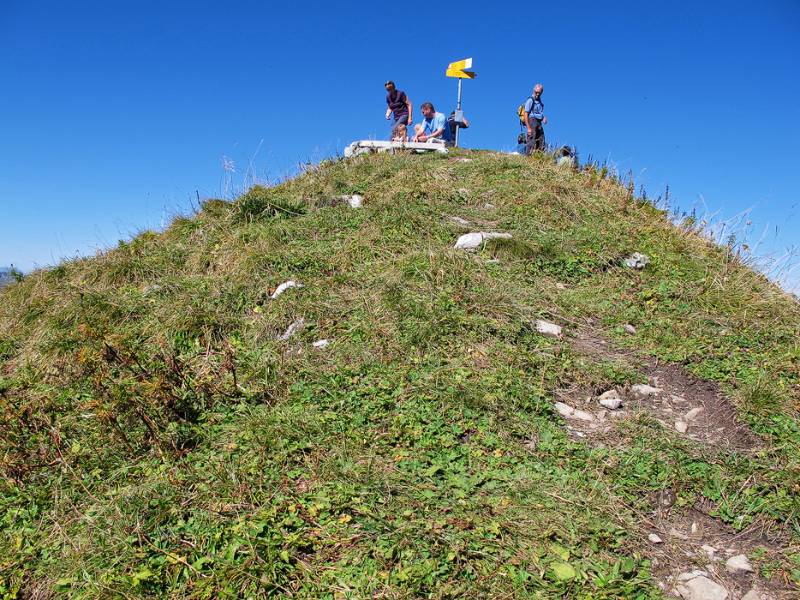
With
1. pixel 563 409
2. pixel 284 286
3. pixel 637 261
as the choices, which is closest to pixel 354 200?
pixel 284 286

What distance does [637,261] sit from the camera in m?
6.81

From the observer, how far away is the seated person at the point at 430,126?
13.9 m

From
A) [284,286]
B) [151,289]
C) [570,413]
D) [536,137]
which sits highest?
[536,137]

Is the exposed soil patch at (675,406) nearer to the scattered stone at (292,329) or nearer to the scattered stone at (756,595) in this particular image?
the scattered stone at (756,595)

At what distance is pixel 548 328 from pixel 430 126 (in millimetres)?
10365

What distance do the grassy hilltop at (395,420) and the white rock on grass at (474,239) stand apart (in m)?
0.18

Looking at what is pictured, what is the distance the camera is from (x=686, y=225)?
8.13 m

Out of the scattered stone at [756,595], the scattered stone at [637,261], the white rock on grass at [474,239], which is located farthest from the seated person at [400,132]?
the scattered stone at [756,595]

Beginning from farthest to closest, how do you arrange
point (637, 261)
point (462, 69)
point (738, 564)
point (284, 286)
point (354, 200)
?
point (462, 69) < point (354, 200) < point (637, 261) < point (284, 286) < point (738, 564)

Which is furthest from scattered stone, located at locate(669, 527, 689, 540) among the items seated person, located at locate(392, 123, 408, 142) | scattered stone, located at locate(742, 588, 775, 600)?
seated person, located at locate(392, 123, 408, 142)

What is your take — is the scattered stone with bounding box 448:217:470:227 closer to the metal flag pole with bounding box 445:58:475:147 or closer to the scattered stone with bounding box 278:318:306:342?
the scattered stone with bounding box 278:318:306:342

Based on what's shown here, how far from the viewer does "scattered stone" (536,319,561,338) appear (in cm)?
524

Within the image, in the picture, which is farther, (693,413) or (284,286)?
(284,286)

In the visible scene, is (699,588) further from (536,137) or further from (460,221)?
(536,137)
